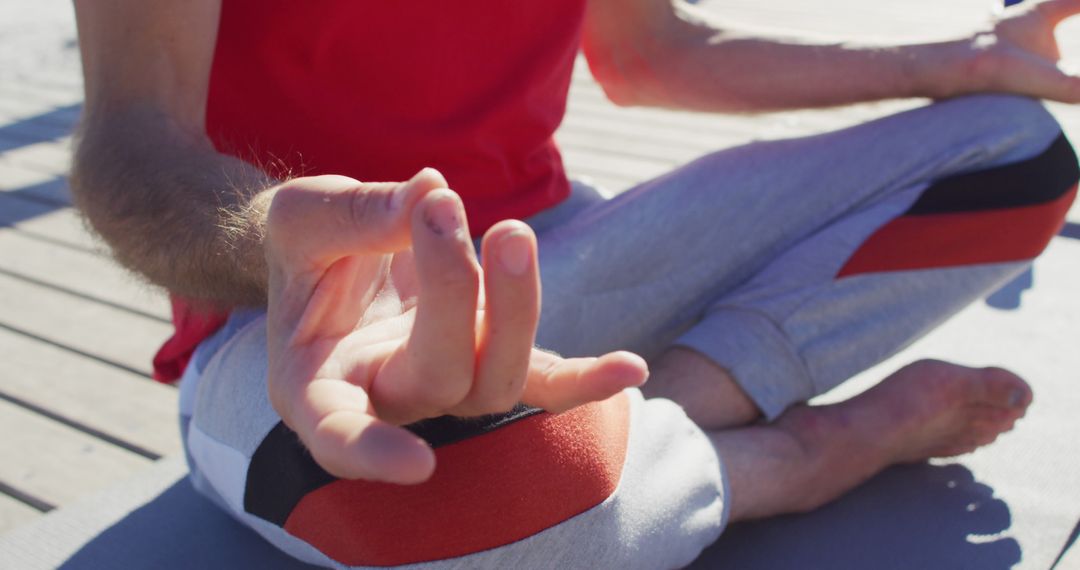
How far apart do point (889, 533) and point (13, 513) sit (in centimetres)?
100

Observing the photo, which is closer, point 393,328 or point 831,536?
point 393,328

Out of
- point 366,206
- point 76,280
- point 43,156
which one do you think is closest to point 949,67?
point 366,206

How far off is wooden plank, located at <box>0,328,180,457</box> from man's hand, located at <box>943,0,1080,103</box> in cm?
113

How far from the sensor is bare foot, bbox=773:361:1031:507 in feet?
3.92

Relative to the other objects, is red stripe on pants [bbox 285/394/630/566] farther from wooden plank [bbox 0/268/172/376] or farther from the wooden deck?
wooden plank [bbox 0/268/172/376]

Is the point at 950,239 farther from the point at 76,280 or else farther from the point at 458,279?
the point at 76,280

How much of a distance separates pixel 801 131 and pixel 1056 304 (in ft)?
3.31

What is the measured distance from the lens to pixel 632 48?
1577 mm

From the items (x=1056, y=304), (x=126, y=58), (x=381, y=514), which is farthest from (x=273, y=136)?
(x=1056, y=304)

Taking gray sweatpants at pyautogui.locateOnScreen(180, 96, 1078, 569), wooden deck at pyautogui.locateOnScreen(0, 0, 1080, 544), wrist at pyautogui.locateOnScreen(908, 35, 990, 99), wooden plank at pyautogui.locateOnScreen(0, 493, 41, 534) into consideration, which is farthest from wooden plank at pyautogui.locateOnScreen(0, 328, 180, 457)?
wrist at pyautogui.locateOnScreen(908, 35, 990, 99)

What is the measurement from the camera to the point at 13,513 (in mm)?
1303

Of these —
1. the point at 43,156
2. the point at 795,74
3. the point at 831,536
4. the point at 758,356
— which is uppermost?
the point at 795,74

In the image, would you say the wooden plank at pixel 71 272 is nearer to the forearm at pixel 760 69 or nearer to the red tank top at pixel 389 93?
the red tank top at pixel 389 93

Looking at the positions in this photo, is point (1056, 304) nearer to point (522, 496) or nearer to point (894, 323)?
point (894, 323)
